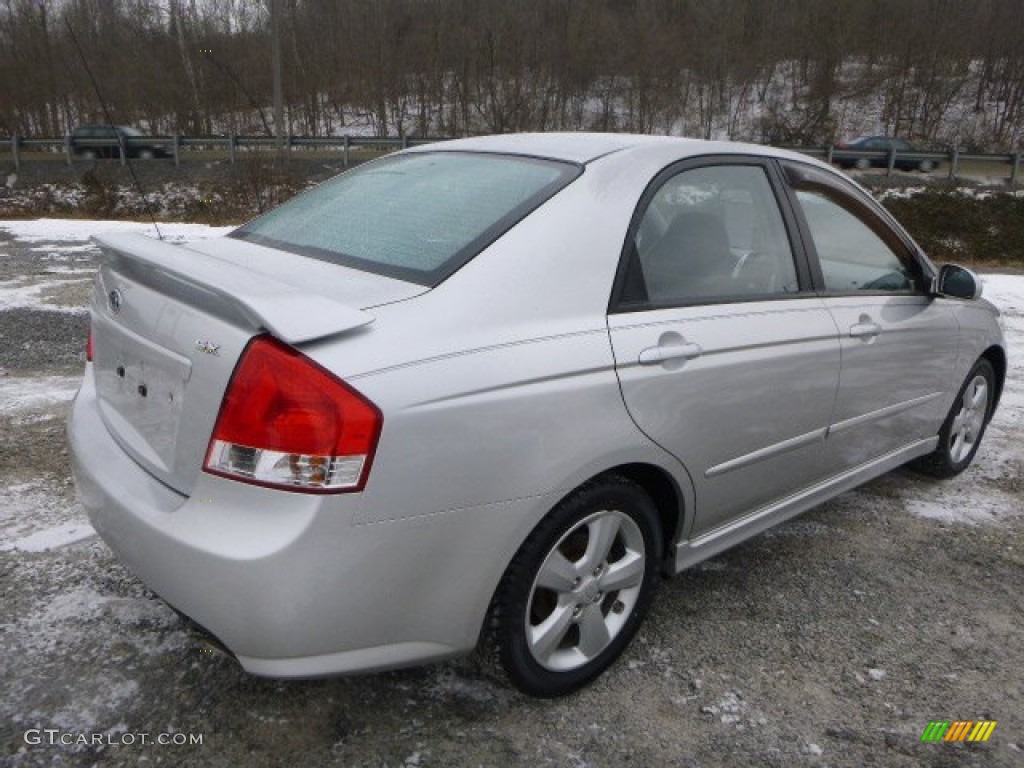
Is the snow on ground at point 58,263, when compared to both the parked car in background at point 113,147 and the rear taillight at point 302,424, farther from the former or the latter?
the parked car in background at point 113,147

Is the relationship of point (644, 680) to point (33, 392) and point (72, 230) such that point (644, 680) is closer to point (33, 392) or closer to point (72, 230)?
point (33, 392)

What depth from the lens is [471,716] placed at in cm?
222

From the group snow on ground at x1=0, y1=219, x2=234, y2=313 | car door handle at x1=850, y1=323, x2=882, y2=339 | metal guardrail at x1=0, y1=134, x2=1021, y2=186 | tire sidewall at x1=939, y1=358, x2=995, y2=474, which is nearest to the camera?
car door handle at x1=850, y1=323, x2=882, y2=339

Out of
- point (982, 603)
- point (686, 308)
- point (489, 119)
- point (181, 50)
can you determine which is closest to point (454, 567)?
point (686, 308)

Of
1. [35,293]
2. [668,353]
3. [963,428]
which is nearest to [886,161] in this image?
[963,428]

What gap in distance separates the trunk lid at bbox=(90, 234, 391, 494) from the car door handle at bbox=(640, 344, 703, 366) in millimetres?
→ 676

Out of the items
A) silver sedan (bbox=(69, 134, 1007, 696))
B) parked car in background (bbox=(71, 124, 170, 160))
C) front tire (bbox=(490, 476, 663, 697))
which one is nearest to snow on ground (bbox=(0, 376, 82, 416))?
silver sedan (bbox=(69, 134, 1007, 696))

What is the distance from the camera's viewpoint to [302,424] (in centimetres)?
173

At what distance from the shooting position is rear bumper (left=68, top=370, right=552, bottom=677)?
5.66ft

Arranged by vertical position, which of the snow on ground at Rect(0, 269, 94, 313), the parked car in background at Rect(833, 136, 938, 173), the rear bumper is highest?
the rear bumper

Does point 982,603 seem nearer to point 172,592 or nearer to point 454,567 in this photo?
point 454,567

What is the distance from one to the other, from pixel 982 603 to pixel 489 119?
38.2 meters

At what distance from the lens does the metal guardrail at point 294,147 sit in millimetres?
25578

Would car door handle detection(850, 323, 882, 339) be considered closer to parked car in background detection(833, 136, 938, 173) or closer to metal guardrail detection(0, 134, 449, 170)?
metal guardrail detection(0, 134, 449, 170)
